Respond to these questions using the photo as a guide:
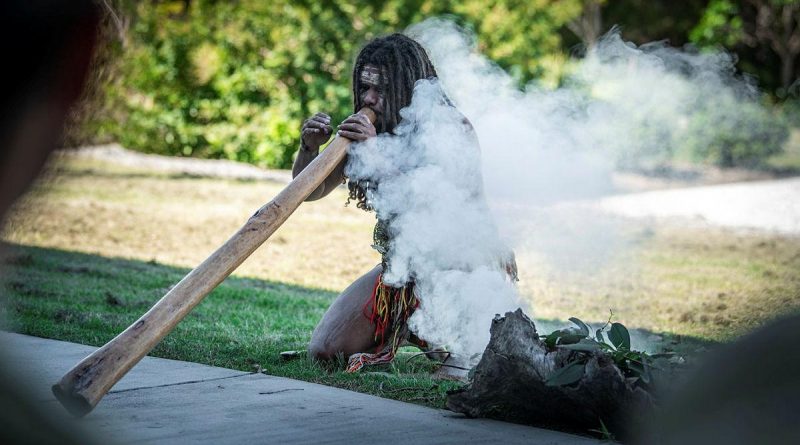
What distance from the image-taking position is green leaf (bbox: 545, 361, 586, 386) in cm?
309

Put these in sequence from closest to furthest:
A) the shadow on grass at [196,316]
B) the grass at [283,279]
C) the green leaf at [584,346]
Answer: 1. the green leaf at [584,346]
2. the shadow on grass at [196,316]
3. the grass at [283,279]

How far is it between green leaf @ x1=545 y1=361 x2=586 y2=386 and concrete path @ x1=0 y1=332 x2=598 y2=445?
177 mm

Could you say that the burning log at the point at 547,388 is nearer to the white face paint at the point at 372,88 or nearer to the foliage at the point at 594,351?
the foliage at the point at 594,351

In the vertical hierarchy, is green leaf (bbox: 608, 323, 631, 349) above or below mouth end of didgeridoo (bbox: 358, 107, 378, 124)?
below

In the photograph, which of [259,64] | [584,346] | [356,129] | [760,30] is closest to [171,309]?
[356,129]

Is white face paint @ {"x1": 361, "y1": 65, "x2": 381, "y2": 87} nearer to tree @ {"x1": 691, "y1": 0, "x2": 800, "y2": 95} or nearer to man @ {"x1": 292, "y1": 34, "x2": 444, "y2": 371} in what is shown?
man @ {"x1": 292, "y1": 34, "x2": 444, "y2": 371}

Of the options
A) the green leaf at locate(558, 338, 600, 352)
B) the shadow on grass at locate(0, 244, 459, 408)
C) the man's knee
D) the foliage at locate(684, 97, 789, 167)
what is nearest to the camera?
the green leaf at locate(558, 338, 600, 352)

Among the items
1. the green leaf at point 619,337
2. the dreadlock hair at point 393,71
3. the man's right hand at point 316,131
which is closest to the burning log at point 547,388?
the green leaf at point 619,337

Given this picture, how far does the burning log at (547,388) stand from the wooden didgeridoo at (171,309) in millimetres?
836

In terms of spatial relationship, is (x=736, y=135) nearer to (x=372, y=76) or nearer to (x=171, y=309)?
(x=372, y=76)

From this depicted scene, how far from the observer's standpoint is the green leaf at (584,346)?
10.5 feet

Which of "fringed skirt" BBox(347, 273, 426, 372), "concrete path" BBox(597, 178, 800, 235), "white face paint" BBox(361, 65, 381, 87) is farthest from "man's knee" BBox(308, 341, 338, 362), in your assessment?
"concrete path" BBox(597, 178, 800, 235)

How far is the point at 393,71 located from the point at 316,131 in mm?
403

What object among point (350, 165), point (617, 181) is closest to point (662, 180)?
point (617, 181)
